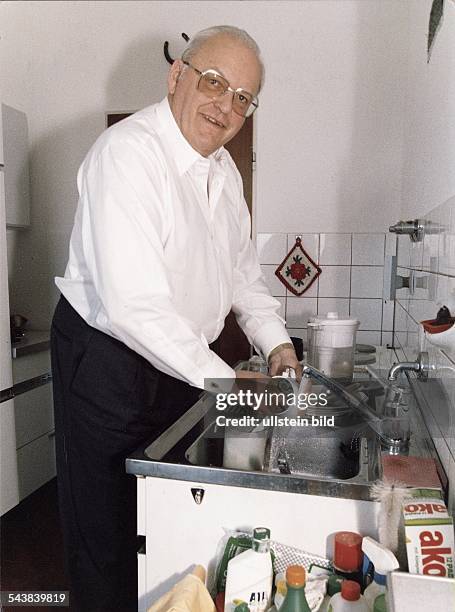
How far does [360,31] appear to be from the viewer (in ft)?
6.53

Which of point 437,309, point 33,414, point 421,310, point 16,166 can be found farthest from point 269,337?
point 16,166

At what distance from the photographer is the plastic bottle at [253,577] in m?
0.67

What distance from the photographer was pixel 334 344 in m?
1.34

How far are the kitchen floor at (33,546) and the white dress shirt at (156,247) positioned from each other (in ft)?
3.36

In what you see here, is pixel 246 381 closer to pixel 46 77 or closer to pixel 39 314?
pixel 39 314

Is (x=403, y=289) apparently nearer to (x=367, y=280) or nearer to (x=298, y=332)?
(x=367, y=280)

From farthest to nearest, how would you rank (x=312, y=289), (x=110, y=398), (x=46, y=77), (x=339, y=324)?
(x=46, y=77) < (x=312, y=289) < (x=339, y=324) < (x=110, y=398)

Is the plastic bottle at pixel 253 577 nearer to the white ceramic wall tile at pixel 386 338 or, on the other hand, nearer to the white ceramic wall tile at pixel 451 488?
the white ceramic wall tile at pixel 451 488

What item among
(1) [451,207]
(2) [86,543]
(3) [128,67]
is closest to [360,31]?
(3) [128,67]

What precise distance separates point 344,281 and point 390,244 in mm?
223

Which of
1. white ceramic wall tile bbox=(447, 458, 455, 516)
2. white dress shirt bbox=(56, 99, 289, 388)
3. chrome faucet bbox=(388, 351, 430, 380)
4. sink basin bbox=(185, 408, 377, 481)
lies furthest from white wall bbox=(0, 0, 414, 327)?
white ceramic wall tile bbox=(447, 458, 455, 516)

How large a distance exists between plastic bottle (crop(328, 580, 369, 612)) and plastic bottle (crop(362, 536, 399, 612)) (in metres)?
0.02

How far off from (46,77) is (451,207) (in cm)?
201

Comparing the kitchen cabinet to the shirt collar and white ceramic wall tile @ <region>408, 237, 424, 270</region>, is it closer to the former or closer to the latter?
the shirt collar
